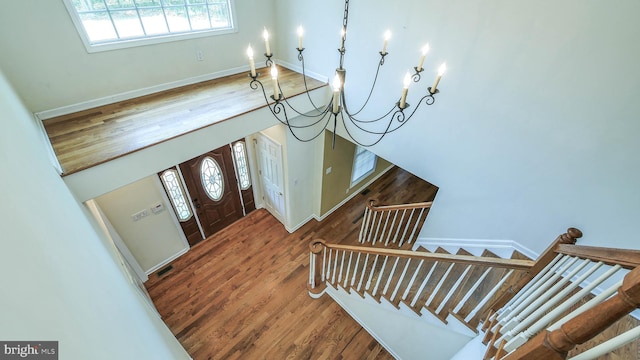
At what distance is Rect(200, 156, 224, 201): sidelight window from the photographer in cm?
420

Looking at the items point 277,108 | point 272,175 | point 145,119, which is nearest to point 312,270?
point 272,175

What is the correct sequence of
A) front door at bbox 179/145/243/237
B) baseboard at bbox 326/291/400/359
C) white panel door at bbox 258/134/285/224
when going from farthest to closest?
white panel door at bbox 258/134/285/224 < front door at bbox 179/145/243/237 < baseboard at bbox 326/291/400/359

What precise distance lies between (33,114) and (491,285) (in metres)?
4.90

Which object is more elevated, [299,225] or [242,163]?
[242,163]

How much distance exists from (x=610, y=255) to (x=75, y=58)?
173 inches

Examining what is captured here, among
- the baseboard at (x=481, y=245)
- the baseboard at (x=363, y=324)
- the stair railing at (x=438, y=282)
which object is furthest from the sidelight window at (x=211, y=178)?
the baseboard at (x=481, y=245)

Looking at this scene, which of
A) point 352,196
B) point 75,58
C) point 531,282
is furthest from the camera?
point 352,196

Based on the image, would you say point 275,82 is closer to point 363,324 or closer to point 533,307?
point 533,307

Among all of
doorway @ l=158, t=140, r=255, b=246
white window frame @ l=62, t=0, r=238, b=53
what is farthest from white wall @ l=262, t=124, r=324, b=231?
white window frame @ l=62, t=0, r=238, b=53

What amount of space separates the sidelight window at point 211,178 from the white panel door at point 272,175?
77 centimetres

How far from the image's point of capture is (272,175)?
464 cm

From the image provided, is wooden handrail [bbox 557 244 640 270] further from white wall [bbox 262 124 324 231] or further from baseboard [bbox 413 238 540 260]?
white wall [bbox 262 124 324 231]

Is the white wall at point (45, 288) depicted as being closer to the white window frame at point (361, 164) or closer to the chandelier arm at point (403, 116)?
the chandelier arm at point (403, 116)

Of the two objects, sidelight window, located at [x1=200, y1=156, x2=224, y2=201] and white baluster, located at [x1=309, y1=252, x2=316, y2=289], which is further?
sidelight window, located at [x1=200, y1=156, x2=224, y2=201]
